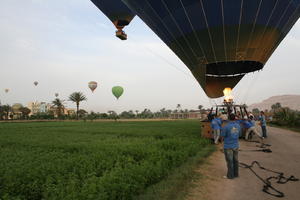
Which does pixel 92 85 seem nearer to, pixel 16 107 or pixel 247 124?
pixel 247 124

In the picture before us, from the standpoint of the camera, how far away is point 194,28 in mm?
11344

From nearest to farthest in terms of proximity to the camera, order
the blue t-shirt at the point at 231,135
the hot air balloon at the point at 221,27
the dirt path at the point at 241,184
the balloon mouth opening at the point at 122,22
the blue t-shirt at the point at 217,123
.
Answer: the dirt path at the point at 241,184 → the blue t-shirt at the point at 231,135 → the hot air balloon at the point at 221,27 → the blue t-shirt at the point at 217,123 → the balloon mouth opening at the point at 122,22

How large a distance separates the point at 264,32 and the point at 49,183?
11559mm

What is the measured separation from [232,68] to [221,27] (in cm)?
374

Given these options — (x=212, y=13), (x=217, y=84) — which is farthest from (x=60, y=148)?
(x=217, y=84)

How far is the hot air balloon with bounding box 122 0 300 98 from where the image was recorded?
399 inches

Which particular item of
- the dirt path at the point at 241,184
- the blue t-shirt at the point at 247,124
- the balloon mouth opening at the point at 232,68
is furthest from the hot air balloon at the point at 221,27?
the dirt path at the point at 241,184

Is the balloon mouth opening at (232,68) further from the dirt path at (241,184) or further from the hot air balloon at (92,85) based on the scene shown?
the hot air balloon at (92,85)

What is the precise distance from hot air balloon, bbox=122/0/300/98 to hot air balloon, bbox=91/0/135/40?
819 cm

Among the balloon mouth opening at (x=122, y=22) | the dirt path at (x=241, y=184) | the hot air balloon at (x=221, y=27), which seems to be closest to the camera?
the dirt path at (x=241, y=184)

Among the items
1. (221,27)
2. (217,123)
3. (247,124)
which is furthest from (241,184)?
(247,124)

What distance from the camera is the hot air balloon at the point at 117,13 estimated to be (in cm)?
1922

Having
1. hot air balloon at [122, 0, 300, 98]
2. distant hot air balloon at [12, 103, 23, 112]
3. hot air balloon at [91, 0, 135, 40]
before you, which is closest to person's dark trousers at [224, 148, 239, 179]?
hot air balloon at [122, 0, 300, 98]

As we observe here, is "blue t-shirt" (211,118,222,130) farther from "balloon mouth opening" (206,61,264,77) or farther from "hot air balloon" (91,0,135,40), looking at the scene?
"hot air balloon" (91,0,135,40)
